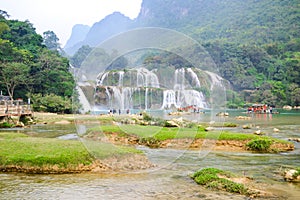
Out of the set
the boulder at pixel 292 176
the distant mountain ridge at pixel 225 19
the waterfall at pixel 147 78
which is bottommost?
the boulder at pixel 292 176

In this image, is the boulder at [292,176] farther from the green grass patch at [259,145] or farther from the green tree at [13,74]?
the green tree at [13,74]

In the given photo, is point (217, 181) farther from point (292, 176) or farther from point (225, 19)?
point (225, 19)

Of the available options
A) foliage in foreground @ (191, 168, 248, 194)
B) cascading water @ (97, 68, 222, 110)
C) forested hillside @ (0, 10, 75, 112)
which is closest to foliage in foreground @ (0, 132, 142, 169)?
foliage in foreground @ (191, 168, 248, 194)

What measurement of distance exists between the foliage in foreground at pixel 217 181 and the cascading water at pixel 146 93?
1214 inches

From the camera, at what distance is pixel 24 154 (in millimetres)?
11844

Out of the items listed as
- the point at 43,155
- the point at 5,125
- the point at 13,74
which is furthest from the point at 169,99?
the point at 43,155

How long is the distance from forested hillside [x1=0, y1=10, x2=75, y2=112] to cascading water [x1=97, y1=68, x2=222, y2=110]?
6.43 m

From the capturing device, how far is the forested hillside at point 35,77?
42969 mm

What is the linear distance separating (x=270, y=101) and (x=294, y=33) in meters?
46.5

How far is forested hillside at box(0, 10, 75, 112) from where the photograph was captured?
43.0 meters

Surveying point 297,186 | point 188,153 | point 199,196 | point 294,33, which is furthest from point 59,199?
point 294,33

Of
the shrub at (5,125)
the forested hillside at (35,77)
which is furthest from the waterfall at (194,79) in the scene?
the shrub at (5,125)

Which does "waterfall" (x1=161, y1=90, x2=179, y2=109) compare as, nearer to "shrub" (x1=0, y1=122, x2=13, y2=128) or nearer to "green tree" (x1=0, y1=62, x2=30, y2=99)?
"green tree" (x1=0, y1=62, x2=30, y2=99)

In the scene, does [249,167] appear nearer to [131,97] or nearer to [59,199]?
[59,199]
